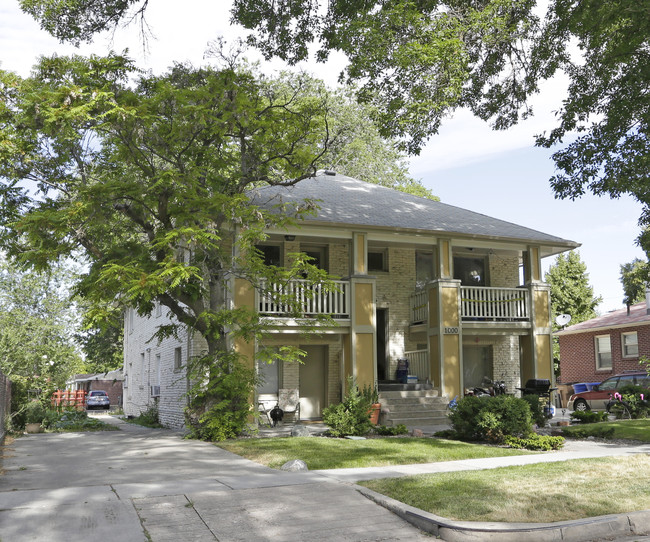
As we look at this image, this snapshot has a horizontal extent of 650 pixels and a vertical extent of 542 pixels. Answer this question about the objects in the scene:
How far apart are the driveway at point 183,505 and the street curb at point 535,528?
153mm

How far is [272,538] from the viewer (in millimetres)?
5730

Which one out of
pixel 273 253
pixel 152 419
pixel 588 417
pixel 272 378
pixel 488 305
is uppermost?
pixel 273 253

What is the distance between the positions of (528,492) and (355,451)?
430cm

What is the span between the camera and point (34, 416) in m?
18.9

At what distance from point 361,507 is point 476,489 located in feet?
4.91

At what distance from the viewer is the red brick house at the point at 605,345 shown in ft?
91.0

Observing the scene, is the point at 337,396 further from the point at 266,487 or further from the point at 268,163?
the point at 266,487

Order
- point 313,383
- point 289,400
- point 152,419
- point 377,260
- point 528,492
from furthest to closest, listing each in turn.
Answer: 1. point 152,419
2. point 377,260
3. point 313,383
4. point 289,400
5. point 528,492

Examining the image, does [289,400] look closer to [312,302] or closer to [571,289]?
Answer: [312,302]

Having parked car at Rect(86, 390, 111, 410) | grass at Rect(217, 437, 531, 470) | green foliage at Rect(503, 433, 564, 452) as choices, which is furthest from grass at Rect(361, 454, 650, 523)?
parked car at Rect(86, 390, 111, 410)

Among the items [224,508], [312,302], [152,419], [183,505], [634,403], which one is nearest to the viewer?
[224,508]

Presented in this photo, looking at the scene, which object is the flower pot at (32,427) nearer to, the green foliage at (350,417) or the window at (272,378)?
the window at (272,378)

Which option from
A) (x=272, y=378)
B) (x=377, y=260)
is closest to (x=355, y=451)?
(x=272, y=378)

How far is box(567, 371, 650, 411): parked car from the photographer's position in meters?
21.9
